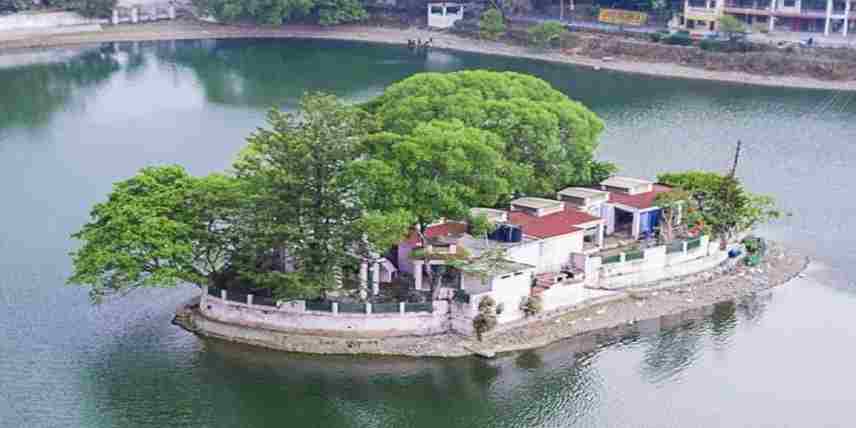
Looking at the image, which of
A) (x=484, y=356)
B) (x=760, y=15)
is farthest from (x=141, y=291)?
(x=760, y=15)

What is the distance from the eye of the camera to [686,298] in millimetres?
40906

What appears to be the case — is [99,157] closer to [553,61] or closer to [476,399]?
[476,399]

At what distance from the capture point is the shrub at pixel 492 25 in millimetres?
97188

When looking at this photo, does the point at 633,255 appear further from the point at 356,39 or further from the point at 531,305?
the point at 356,39

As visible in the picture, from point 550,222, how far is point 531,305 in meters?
4.37

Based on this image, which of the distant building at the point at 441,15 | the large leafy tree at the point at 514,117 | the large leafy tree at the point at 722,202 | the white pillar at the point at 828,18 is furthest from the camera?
the distant building at the point at 441,15

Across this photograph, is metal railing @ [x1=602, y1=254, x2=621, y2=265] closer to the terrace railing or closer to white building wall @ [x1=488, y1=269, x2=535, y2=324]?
white building wall @ [x1=488, y1=269, x2=535, y2=324]

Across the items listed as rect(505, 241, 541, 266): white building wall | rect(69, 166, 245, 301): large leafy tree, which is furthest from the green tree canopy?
rect(69, 166, 245, 301): large leafy tree

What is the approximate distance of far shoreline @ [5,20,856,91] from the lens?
87062 millimetres

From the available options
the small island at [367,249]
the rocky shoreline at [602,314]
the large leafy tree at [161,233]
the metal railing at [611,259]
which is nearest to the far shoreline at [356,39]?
the rocky shoreline at [602,314]

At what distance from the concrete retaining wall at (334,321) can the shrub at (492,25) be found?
63573 mm

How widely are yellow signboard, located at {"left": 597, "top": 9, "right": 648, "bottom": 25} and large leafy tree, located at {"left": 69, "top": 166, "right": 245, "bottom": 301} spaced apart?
213 ft

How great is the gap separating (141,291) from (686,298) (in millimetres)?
18958

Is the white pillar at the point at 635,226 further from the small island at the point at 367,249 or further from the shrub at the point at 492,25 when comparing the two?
the shrub at the point at 492,25
